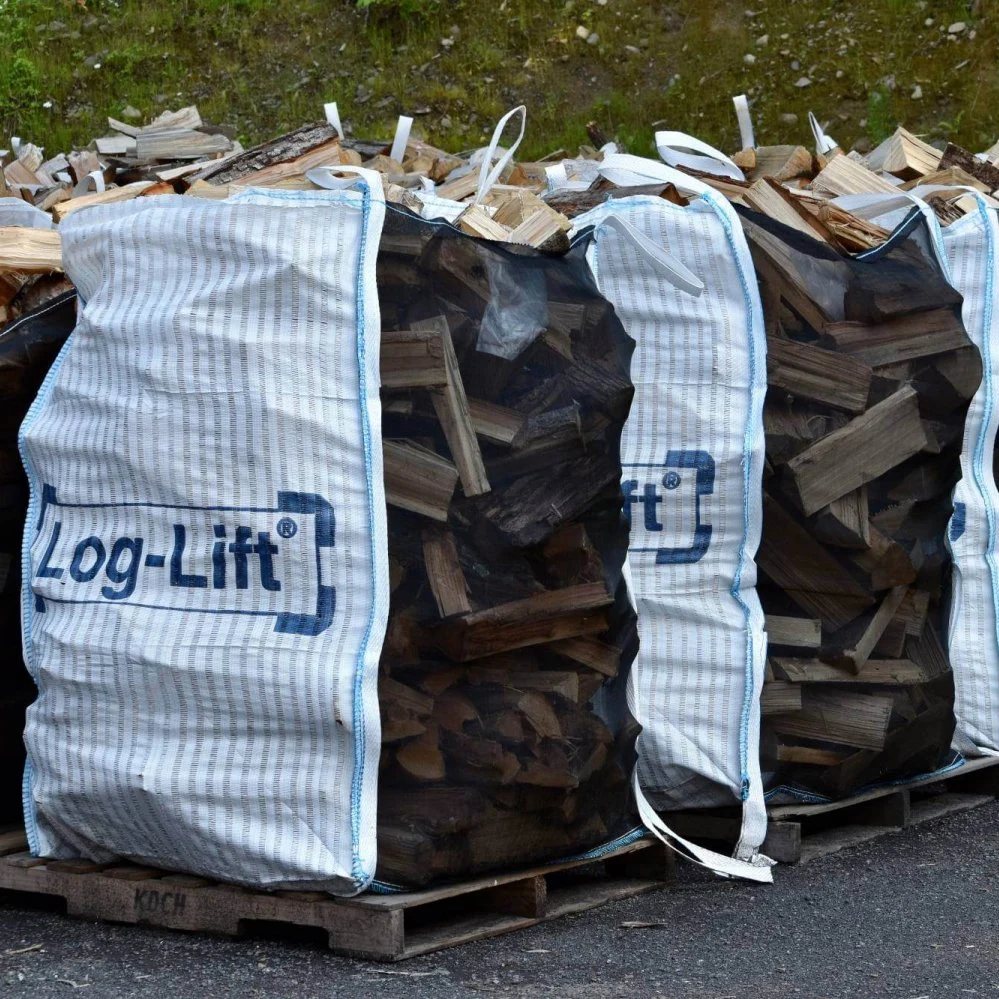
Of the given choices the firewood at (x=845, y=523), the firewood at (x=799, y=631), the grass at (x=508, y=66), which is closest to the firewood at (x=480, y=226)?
the firewood at (x=845, y=523)

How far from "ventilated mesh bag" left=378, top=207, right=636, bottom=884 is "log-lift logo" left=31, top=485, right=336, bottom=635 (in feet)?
0.55

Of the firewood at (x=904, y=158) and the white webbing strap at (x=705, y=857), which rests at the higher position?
the firewood at (x=904, y=158)

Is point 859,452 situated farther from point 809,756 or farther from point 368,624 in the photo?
point 368,624

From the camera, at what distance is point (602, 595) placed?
127 inches

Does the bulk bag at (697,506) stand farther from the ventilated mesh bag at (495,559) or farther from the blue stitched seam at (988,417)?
the blue stitched seam at (988,417)

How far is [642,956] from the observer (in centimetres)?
303

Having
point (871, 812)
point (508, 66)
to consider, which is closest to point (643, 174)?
point (871, 812)

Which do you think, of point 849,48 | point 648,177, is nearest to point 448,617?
point 648,177

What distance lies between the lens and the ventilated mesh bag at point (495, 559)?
300 centimetres

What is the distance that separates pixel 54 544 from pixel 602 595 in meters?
1.18

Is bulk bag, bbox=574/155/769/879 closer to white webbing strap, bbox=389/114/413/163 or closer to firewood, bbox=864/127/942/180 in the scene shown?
white webbing strap, bbox=389/114/413/163

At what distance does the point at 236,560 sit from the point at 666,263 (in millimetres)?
1251

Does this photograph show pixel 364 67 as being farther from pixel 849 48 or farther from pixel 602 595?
pixel 602 595

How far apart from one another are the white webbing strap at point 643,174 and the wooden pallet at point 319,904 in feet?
5.28
